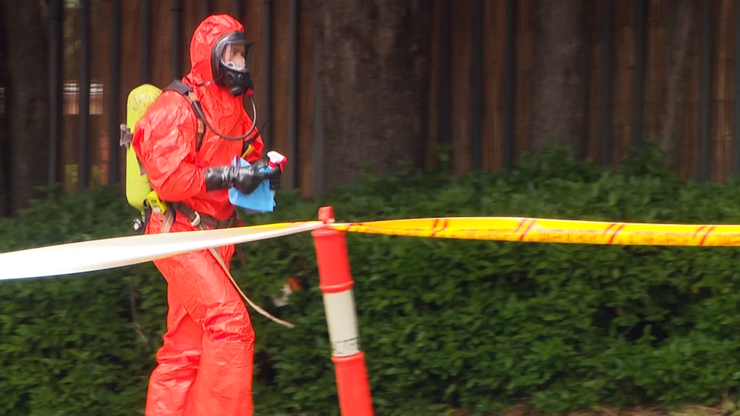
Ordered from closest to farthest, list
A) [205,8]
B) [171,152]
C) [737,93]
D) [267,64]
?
1. [171,152]
2. [737,93]
3. [267,64]
4. [205,8]

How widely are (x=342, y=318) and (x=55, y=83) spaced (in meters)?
5.23

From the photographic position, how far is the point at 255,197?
4.64m

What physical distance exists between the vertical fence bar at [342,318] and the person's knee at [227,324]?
710 millimetres

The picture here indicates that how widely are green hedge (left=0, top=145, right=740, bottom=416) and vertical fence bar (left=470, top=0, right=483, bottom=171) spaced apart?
6.04ft

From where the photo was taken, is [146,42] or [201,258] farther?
[146,42]

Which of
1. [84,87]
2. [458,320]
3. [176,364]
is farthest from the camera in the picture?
[84,87]

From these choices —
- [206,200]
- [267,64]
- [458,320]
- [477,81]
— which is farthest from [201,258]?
[477,81]

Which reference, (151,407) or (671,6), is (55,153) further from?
(671,6)

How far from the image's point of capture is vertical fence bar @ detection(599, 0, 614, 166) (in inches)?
295

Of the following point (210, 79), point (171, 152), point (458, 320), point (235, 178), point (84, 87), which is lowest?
point (458, 320)

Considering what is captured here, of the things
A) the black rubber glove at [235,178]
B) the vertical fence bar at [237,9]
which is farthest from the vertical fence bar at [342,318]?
the vertical fence bar at [237,9]

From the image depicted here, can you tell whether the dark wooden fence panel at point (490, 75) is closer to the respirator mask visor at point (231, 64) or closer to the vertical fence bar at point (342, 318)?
the respirator mask visor at point (231, 64)

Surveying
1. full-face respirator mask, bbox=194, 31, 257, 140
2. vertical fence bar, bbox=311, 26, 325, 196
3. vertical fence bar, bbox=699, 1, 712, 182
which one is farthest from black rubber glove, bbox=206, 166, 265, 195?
vertical fence bar, bbox=699, 1, 712, 182

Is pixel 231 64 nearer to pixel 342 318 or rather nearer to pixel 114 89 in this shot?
pixel 342 318
